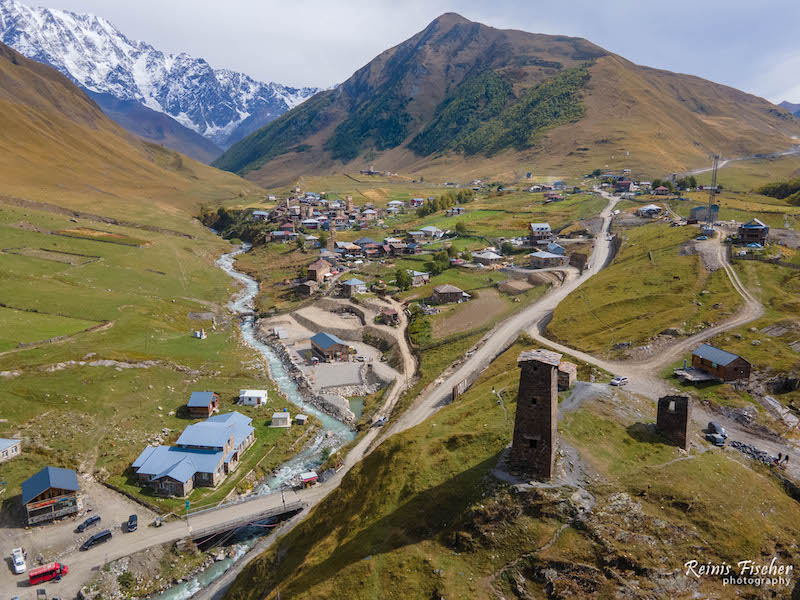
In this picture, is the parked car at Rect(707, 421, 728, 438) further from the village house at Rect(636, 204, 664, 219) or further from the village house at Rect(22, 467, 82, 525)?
the village house at Rect(636, 204, 664, 219)

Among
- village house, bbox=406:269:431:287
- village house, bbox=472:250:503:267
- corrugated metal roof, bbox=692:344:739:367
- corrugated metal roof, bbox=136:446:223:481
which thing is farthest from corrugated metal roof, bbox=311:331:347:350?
corrugated metal roof, bbox=692:344:739:367

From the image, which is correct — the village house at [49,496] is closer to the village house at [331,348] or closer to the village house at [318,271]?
the village house at [331,348]

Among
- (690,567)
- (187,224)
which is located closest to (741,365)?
(690,567)

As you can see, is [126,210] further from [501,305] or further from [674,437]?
[674,437]

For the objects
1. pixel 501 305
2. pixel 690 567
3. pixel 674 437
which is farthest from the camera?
pixel 501 305

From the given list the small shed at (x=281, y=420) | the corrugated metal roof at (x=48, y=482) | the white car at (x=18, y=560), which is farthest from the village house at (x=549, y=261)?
the white car at (x=18, y=560)

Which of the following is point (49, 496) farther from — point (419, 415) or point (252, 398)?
point (419, 415)

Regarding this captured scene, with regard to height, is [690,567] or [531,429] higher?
[531,429]

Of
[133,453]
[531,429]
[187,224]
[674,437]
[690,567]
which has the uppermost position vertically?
[187,224]
